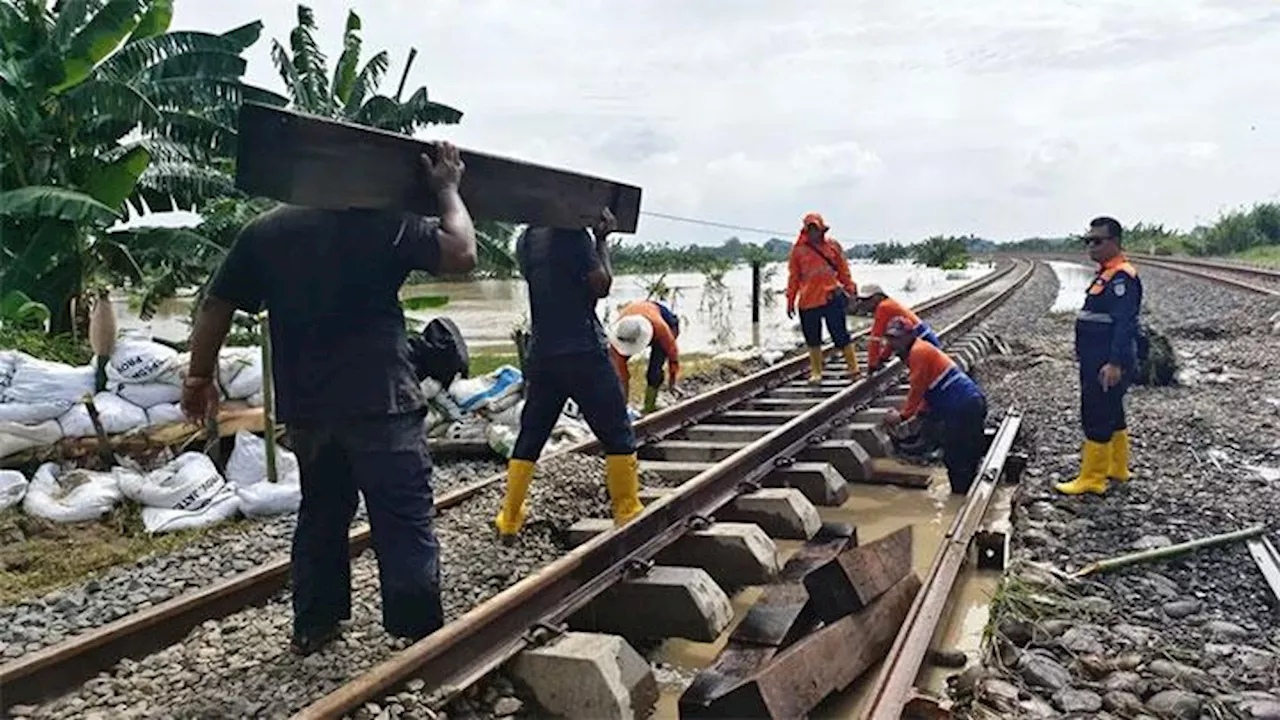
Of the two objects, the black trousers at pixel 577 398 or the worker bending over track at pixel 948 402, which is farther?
the worker bending over track at pixel 948 402

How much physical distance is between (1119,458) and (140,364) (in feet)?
21.1

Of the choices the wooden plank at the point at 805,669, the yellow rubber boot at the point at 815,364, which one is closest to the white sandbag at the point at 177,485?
the wooden plank at the point at 805,669

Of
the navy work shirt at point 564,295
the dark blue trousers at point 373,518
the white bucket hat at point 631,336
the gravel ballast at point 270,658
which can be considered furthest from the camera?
the white bucket hat at point 631,336

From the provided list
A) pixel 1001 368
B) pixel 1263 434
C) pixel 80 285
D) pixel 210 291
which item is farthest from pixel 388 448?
pixel 1001 368

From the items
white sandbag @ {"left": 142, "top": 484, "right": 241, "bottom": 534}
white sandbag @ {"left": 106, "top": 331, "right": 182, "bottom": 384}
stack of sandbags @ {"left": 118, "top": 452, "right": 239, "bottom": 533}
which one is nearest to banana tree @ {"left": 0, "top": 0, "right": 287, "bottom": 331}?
white sandbag @ {"left": 106, "top": 331, "right": 182, "bottom": 384}

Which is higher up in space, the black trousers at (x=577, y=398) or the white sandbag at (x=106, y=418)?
the black trousers at (x=577, y=398)

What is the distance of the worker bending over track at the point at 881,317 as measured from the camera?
725 cm

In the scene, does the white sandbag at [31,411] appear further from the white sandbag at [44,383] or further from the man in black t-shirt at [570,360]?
the man in black t-shirt at [570,360]

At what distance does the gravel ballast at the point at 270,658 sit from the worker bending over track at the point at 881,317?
11.0ft

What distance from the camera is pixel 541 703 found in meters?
3.44

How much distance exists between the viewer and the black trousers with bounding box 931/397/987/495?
659cm

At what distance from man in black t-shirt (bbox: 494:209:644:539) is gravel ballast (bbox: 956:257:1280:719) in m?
1.90

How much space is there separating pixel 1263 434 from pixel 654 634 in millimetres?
5934

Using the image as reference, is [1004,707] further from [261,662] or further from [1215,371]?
[1215,371]
